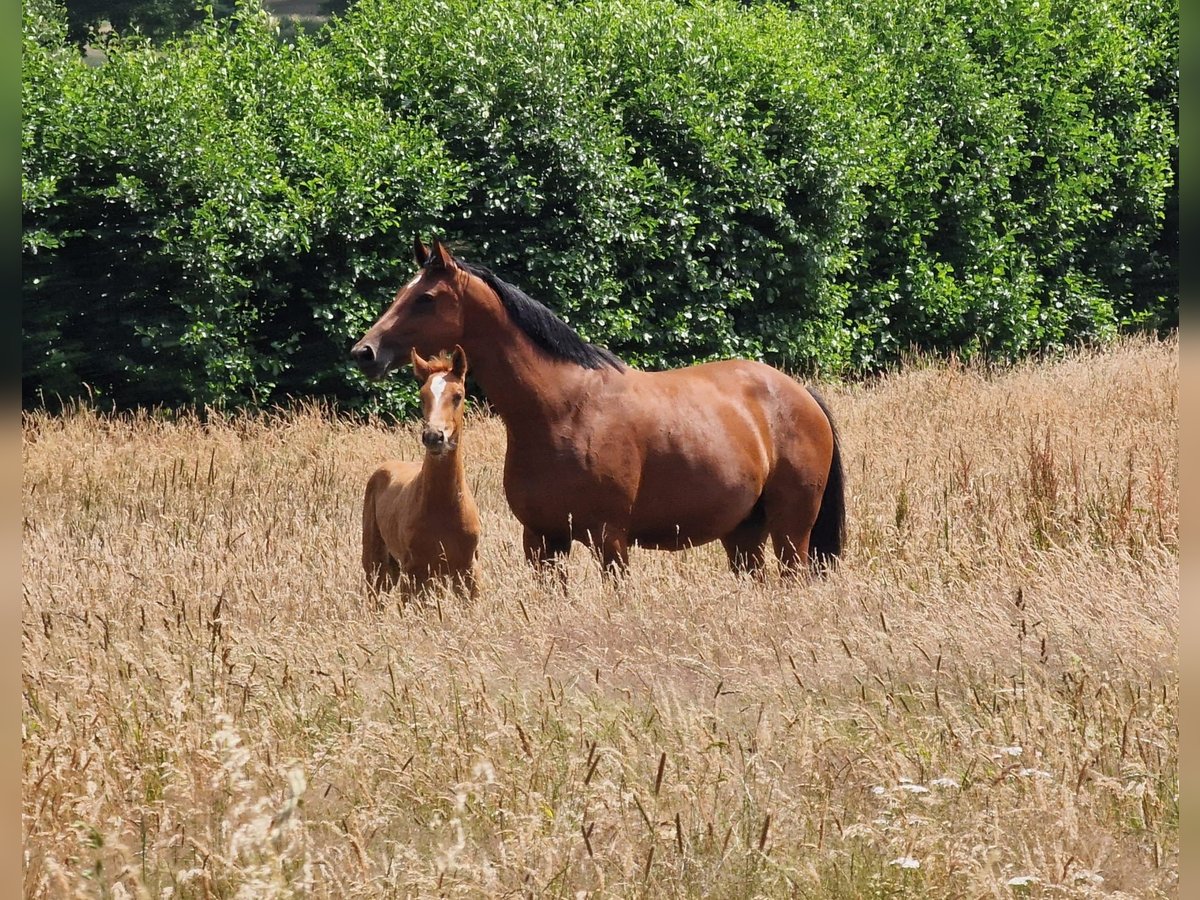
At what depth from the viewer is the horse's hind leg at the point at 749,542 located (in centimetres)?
774

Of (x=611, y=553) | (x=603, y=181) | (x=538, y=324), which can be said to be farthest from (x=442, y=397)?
(x=603, y=181)

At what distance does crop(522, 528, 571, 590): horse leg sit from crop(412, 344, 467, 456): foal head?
72cm

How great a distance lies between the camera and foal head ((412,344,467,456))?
612 cm

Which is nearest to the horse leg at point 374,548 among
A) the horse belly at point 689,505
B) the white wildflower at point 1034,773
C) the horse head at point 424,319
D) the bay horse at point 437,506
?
the bay horse at point 437,506

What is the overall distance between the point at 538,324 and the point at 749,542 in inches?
79.1

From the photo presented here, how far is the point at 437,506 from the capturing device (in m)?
6.63

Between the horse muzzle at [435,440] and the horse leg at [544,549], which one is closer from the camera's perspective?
the horse muzzle at [435,440]

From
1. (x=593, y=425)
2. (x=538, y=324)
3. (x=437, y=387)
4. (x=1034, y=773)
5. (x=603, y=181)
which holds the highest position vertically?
(x=603, y=181)

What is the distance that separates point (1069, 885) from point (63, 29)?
22494 mm

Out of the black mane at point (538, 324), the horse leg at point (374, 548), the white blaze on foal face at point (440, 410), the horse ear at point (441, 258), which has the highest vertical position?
the horse ear at point (441, 258)

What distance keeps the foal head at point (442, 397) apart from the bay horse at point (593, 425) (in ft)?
0.69

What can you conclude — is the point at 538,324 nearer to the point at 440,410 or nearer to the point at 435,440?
the point at 440,410

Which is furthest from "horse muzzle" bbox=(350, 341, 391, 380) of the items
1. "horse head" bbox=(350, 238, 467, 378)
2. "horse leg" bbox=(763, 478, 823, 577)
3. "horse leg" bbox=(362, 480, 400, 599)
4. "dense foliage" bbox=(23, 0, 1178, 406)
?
"dense foliage" bbox=(23, 0, 1178, 406)

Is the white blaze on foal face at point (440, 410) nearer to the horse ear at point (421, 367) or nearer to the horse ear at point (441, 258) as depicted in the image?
the horse ear at point (421, 367)
